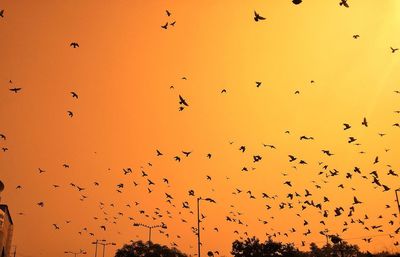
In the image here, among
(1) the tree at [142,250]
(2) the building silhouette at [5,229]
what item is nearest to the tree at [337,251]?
(1) the tree at [142,250]

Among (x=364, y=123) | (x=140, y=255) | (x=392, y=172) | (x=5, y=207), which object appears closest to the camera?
(x=364, y=123)

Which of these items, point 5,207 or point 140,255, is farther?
point 140,255

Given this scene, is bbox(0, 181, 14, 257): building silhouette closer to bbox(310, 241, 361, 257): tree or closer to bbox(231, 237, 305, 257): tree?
bbox(231, 237, 305, 257): tree

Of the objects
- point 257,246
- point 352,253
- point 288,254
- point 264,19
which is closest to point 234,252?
point 257,246

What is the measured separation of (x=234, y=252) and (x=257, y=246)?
13.7 feet

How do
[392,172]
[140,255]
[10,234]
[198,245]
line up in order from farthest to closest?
[140,255] → [10,234] → [198,245] → [392,172]

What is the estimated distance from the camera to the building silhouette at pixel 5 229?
7231 centimetres

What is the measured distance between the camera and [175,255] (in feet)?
409

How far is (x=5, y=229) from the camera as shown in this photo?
76062mm

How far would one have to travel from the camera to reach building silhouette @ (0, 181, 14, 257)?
237ft

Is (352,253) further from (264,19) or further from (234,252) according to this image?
(264,19)

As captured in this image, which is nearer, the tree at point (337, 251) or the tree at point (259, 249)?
the tree at point (259, 249)

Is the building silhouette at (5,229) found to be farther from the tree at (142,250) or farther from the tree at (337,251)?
the tree at (337,251)

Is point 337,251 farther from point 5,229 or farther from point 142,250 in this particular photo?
point 5,229
